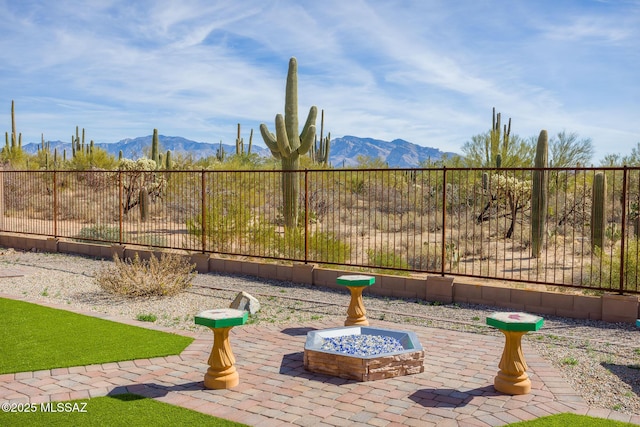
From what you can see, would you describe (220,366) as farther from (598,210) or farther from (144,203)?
(144,203)

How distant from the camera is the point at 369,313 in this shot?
8.91m

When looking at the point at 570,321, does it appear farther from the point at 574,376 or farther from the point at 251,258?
the point at 251,258

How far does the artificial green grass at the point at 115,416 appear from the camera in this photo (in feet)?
15.1

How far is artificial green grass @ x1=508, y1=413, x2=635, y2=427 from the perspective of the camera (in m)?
4.67

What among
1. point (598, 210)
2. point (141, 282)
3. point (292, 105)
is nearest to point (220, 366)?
point (141, 282)

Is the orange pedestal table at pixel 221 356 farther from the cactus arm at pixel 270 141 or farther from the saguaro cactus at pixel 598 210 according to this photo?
the cactus arm at pixel 270 141

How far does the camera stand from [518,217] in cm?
2112

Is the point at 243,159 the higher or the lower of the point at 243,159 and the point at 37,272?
the higher

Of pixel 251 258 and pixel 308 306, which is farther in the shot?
pixel 251 258

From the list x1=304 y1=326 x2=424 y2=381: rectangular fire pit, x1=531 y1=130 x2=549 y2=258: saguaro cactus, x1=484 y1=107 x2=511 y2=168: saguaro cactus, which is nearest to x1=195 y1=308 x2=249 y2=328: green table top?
x1=304 y1=326 x2=424 y2=381: rectangular fire pit

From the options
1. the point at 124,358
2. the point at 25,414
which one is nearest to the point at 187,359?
the point at 124,358

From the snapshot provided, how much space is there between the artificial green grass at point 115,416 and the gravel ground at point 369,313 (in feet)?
9.61

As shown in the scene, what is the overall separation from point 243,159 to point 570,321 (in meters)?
31.6

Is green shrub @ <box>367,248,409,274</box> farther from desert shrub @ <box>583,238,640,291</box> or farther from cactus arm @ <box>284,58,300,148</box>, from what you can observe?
cactus arm @ <box>284,58,300,148</box>
